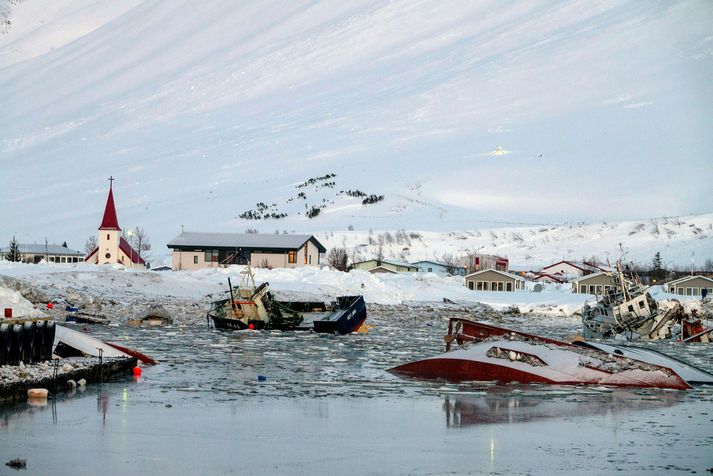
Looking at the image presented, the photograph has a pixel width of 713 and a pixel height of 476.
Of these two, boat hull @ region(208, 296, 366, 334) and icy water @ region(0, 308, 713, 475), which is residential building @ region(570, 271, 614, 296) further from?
icy water @ region(0, 308, 713, 475)

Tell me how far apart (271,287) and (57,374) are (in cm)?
5204

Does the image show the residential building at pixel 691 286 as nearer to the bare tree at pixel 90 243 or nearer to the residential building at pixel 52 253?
the residential building at pixel 52 253

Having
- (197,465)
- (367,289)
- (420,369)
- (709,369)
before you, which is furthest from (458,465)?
(367,289)

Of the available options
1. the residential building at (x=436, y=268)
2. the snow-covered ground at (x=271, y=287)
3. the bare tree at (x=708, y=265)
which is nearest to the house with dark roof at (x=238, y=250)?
the snow-covered ground at (x=271, y=287)

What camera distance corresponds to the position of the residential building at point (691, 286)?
116 metres

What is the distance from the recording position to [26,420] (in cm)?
1723

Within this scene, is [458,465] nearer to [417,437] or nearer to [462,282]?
[417,437]

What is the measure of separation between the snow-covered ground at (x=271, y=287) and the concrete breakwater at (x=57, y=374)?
104ft

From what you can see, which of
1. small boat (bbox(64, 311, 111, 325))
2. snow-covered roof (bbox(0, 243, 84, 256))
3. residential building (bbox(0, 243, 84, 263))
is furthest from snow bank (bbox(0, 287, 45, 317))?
snow-covered roof (bbox(0, 243, 84, 256))

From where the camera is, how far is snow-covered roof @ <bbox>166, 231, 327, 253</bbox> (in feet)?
361

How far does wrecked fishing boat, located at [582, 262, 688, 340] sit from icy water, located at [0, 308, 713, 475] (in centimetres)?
2806

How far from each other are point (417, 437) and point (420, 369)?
33.7 feet

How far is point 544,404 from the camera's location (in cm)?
2152

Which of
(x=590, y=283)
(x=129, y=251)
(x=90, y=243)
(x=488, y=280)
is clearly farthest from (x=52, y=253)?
(x=590, y=283)
